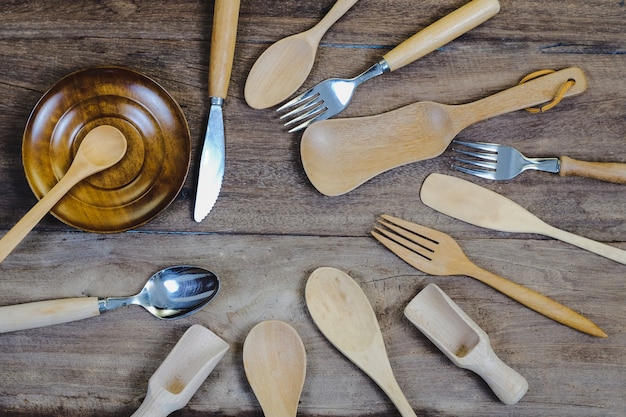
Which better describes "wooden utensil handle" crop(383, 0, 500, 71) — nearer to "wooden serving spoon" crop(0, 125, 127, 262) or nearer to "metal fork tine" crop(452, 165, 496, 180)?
"metal fork tine" crop(452, 165, 496, 180)

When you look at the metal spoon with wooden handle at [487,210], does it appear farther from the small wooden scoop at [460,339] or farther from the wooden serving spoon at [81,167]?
the wooden serving spoon at [81,167]

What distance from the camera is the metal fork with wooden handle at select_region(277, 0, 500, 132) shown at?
87cm

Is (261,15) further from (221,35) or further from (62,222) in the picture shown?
(62,222)

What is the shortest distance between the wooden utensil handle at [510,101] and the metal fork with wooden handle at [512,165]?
4 centimetres

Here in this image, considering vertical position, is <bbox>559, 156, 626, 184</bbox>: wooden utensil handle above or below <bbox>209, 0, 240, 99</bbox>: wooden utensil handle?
below

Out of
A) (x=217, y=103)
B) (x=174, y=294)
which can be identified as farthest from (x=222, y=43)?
(x=174, y=294)

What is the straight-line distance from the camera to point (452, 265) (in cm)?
88

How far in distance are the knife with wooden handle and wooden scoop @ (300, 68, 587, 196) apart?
0.11 m

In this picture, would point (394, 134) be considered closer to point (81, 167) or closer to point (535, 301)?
point (535, 301)

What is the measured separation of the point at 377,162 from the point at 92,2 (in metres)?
0.45

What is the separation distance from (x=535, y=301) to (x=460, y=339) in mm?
115

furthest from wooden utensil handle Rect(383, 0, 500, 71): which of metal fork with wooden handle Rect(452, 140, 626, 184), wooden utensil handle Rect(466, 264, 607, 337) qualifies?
wooden utensil handle Rect(466, 264, 607, 337)

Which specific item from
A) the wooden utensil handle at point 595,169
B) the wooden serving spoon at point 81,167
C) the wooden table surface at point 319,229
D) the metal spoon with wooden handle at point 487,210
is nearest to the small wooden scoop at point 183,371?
the wooden table surface at point 319,229

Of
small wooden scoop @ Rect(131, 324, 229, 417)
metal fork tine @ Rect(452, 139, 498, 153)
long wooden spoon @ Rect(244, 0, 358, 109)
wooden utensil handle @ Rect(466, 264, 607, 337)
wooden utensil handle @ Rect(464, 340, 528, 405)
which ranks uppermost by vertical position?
long wooden spoon @ Rect(244, 0, 358, 109)
